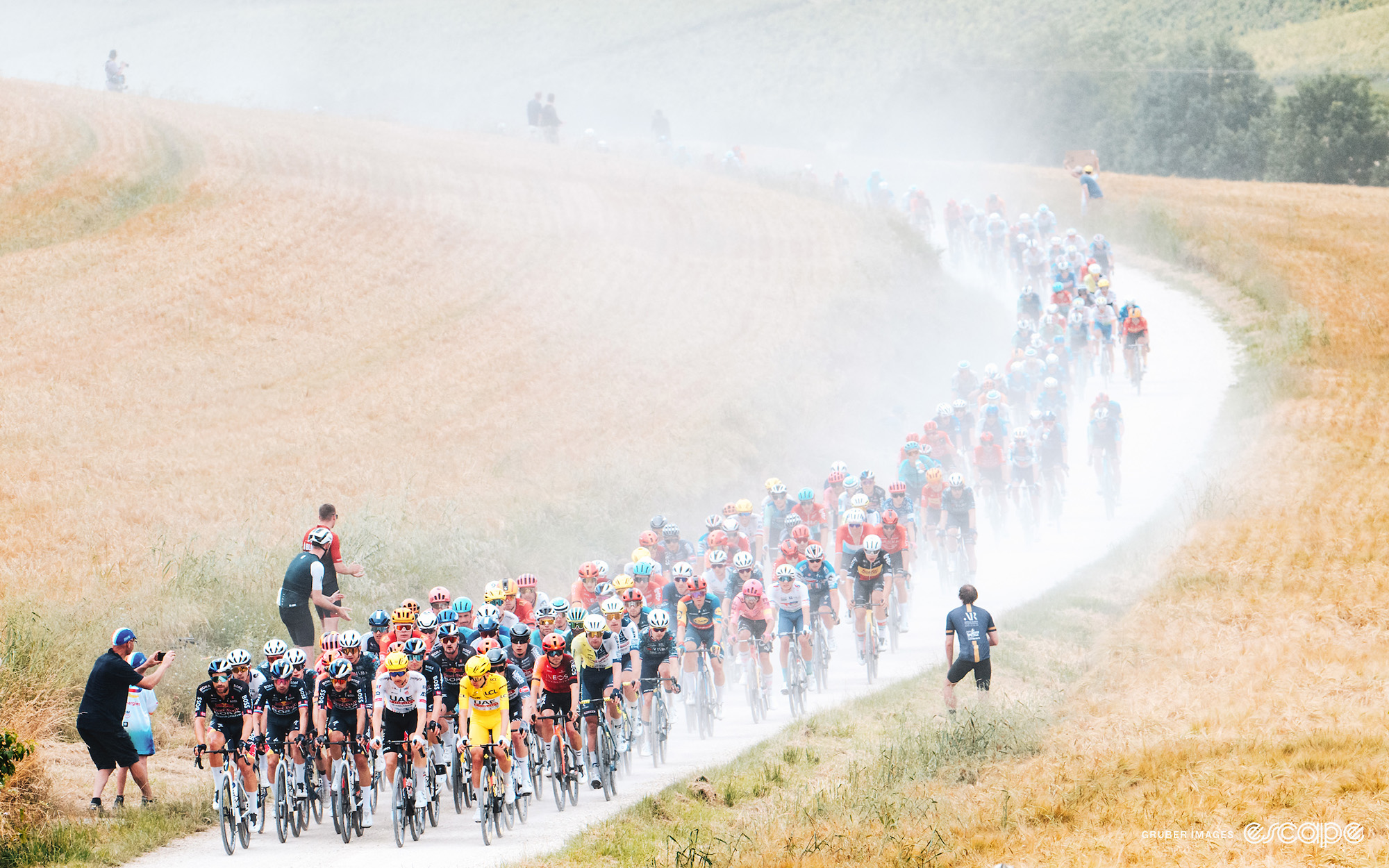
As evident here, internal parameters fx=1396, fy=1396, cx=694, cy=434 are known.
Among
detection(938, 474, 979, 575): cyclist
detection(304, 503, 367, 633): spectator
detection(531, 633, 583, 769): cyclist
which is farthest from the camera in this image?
detection(938, 474, 979, 575): cyclist

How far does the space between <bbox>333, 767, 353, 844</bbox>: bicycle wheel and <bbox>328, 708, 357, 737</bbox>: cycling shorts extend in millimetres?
215

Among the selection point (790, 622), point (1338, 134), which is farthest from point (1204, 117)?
point (790, 622)

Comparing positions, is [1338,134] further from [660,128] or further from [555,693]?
[555,693]

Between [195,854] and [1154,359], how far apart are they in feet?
113

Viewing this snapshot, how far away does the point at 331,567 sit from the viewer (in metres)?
18.9

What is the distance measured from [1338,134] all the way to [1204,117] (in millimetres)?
10028

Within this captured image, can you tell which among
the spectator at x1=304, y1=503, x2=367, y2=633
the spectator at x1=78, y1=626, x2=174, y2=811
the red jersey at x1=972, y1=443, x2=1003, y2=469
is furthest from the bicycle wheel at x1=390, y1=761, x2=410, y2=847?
the red jersey at x1=972, y1=443, x2=1003, y2=469

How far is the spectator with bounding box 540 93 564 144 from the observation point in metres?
63.6

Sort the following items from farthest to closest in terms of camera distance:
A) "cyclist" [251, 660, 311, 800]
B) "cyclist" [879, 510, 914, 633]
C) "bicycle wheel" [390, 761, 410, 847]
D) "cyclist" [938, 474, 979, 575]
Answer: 1. "cyclist" [938, 474, 979, 575]
2. "cyclist" [879, 510, 914, 633]
3. "cyclist" [251, 660, 311, 800]
4. "bicycle wheel" [390, 761, 410, 847]

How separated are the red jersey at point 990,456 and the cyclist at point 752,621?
10.7 m

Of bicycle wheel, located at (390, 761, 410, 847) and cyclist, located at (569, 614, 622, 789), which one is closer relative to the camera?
bicycle wheel, located at (390, 761, 410, 847)

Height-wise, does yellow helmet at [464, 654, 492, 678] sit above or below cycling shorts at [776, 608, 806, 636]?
above

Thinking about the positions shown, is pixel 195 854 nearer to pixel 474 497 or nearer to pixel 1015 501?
pixel 474 497

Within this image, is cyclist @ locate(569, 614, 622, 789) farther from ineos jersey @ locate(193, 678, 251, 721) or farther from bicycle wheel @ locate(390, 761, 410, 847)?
ineos jersey @ locate(193, 678, 251, 721)
